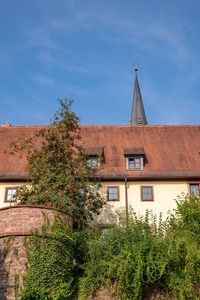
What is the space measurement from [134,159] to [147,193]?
2.43m

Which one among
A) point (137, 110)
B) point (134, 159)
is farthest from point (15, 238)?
point (137, 110)

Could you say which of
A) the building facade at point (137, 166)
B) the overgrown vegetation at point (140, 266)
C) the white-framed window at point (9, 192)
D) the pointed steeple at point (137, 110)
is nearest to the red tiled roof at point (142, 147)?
the building facade at point (137, 166)

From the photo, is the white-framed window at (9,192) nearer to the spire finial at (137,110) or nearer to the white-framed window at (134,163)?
the white-framed window at (134,163)

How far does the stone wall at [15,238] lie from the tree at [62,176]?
159 inches

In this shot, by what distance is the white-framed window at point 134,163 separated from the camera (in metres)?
25.5

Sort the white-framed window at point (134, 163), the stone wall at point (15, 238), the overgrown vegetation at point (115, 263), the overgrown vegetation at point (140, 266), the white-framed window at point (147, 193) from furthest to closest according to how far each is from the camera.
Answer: the white-framed window at point (134, 163) < the white-framed window at point (147, 193) < the overgrown vegetation at point (140, 266) < the overgrown vegetation at point (115, 263) < the stone wall at point (15, 238)

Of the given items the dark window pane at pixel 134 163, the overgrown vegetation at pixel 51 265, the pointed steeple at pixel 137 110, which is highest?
the pointed steeple at pixel 137 110

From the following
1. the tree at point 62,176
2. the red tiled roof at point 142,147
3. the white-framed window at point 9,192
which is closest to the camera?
the tree at point 62,176

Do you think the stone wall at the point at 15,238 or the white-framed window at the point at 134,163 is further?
the white-framed window at the point at 134,163

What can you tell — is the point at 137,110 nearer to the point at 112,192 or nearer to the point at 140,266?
the point at 112,192

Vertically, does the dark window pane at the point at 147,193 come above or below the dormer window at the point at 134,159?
below

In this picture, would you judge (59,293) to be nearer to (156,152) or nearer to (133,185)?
(133,185)

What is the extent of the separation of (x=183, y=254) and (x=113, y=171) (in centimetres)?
1084

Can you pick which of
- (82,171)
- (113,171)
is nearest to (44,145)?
(82,171)
